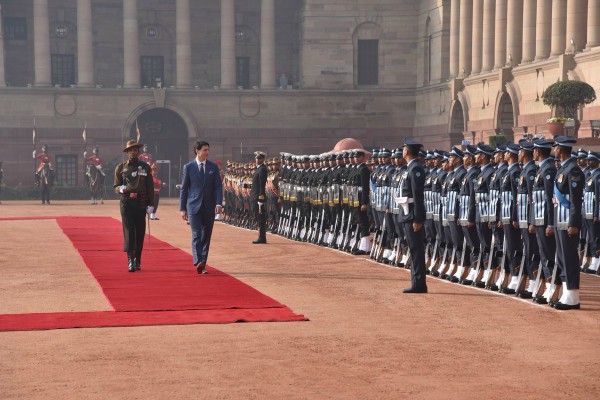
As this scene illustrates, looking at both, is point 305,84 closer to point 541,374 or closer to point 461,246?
point 461,246

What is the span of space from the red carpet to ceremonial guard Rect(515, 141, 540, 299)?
3.80m

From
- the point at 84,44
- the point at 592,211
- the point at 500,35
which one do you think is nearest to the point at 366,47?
the point at 500,35

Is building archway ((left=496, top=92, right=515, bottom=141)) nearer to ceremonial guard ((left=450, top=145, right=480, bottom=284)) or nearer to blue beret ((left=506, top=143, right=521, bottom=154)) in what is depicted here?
ceremonial guard ((left=450, top=145, right=480, bottom=284))

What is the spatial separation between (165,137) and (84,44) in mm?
7620

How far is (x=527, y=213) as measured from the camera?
17047 millimetres

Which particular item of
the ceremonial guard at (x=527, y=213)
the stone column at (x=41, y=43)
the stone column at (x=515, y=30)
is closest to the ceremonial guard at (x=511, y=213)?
the ceremonial guard at (x=527, y=213)

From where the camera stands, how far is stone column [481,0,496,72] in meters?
60.6

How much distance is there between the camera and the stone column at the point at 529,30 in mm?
55094

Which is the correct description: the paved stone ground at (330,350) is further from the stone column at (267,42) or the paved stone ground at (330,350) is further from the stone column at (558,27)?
the stone column at (267,42)

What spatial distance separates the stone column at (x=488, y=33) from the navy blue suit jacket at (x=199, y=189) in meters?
41.7

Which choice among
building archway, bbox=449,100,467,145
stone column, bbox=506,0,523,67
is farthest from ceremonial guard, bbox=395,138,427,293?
building archway, bbox=449,100,467,145

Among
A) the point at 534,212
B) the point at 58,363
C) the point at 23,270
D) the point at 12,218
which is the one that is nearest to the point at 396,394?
the point at 58,363

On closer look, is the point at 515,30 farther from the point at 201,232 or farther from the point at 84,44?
the point at 201,232

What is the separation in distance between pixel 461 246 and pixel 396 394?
9.66 metres
